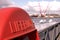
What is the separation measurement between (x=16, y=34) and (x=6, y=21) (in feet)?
0.42

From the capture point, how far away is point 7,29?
54.3 inches

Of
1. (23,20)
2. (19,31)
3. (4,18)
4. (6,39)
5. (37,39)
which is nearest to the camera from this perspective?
(6,39)

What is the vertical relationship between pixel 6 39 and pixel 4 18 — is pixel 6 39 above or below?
below

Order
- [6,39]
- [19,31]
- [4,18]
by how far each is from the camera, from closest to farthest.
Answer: [6,39]
[4,18]
[19,31]

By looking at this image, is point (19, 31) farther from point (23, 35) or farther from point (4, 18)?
point (4, 18)

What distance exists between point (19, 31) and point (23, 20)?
23cm

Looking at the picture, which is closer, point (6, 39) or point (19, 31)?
point (6, 39)

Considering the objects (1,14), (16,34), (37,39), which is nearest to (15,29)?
(16,34)

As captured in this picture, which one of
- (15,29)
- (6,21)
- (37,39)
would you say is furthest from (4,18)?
(37,39)

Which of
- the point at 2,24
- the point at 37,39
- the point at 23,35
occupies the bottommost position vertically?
the point at 37,39

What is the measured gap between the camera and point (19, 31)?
5.07ft

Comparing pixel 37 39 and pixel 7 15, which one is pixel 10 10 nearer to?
pixel 7 15

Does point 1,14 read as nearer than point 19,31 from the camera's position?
Yes

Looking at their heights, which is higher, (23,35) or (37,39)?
(23,35)
